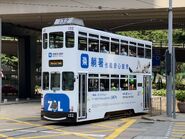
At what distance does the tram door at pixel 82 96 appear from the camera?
827 inches

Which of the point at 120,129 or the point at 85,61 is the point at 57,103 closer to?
the point at 85,61

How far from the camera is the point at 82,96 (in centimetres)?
2122

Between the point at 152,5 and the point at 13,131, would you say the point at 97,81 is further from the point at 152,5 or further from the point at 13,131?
the point at 152,5

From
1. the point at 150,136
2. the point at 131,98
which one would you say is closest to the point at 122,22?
the point at 131,98

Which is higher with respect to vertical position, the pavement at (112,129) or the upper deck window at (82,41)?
the upper deck window at (82,41)

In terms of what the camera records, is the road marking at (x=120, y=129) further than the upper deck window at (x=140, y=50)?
No

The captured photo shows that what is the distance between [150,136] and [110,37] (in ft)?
26.5

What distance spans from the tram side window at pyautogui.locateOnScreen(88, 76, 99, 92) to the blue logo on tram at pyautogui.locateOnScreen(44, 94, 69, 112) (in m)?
1.44

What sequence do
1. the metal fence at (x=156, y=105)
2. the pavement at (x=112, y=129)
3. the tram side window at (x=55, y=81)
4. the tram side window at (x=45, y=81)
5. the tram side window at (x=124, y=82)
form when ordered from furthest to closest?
1. the metal fence at (x=156, y=105)
2. the tram side window at (x=124, y=82)
3. the tram side window at (x=45, y=81)
4. the tram side window at (x=55, y=81)
5. the pavement at (x=112, y=129)

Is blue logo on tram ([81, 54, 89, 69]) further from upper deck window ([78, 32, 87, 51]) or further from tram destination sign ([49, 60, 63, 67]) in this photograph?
tram destination sign ([49, 60, 63, 67])

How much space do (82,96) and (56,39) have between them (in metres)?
2.77

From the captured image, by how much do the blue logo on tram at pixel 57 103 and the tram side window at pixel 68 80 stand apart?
15.4 inches

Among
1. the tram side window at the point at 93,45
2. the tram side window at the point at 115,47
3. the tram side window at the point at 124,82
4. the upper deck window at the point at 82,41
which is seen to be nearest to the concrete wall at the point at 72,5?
the tram side window at the point at 124,82

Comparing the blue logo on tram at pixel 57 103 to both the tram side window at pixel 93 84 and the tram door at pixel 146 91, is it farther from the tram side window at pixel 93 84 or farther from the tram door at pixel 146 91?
the tram door at pixel 146 91
